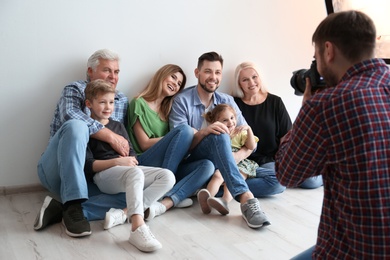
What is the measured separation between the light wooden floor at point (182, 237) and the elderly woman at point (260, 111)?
0.59 m

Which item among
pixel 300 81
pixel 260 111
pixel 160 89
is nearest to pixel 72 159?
pixel 160 89

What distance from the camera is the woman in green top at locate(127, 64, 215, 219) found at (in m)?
2.61

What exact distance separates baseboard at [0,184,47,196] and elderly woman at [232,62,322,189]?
1369 millimetres

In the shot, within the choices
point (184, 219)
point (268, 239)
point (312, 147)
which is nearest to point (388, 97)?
point (312, 147)

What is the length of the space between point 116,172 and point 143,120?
585 mm

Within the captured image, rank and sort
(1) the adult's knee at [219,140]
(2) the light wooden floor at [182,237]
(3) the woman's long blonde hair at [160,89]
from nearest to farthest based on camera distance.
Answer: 1. (2) the light wooden floor at [182,237]
2. (1) the adult's knee at [219,140]
3. (3) the woman's long blonde hair at [160,89]

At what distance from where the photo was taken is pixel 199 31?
3207 millimetres

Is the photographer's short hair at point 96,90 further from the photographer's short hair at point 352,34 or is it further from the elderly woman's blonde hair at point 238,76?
the photographer's short hair at point 352,34

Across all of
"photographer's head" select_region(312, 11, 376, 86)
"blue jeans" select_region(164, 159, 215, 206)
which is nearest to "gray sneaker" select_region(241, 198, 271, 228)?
"blue jeans" select_region(164, 159, 215, 206)

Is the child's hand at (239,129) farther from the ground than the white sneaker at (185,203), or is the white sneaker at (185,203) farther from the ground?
the child's hand at (239,129)

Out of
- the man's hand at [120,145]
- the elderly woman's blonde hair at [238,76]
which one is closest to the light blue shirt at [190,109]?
the elderly woman's blonde hair at [238,76]

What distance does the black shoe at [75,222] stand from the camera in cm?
214

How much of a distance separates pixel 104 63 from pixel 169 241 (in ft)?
3.83

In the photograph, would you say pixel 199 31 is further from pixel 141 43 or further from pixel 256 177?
pixel 256 177
